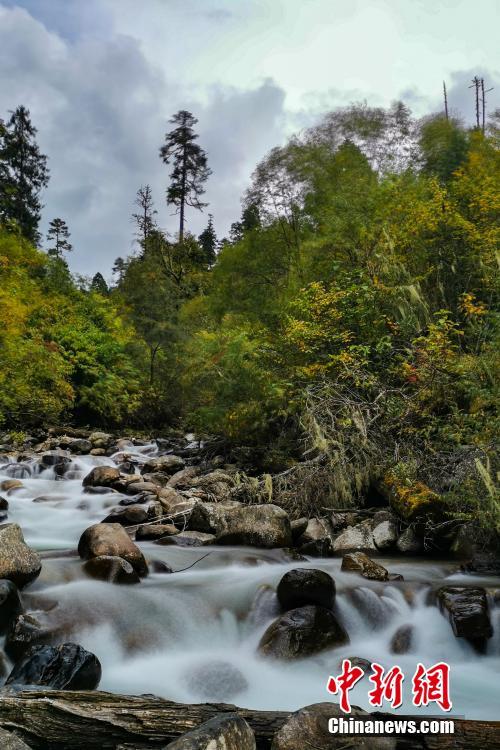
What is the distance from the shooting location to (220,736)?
2.58 metres

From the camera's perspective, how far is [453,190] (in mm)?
14328

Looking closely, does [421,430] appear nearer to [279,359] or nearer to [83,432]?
[279,359]

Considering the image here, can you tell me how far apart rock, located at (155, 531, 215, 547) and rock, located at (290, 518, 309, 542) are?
3.98 feet

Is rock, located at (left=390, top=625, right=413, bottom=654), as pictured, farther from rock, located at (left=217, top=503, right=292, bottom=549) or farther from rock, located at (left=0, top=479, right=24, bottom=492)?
rock, located at (left=0, top=479, right=24, bottom=492)

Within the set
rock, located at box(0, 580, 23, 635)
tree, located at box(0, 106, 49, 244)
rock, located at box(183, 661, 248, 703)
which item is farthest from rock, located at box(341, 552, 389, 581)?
tree, located at box(0, 106, 49, 244)

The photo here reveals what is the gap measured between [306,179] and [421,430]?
60.3ft

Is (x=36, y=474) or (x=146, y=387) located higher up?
(x=146, y=387)

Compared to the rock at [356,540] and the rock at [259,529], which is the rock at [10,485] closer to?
the rock at [259,529]

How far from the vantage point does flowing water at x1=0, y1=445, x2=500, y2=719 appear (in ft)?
15.3

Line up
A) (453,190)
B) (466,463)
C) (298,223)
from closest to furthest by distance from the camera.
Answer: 1. (466,463)
2. (453,190)
3. (298,223)

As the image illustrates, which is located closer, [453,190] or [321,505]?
[321,505]

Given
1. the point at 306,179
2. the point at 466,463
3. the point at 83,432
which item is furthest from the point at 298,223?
the point at 466,463

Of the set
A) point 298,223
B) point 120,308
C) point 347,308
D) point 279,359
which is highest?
point 298,223

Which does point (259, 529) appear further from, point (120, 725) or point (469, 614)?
point (120, 725)
